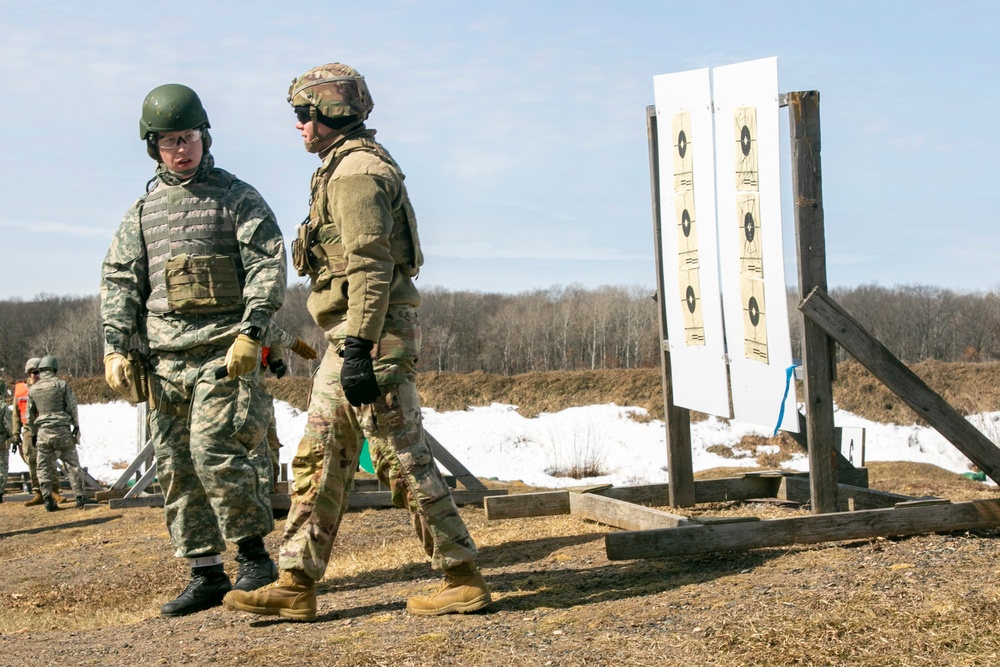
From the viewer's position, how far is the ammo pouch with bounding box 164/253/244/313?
216 inches

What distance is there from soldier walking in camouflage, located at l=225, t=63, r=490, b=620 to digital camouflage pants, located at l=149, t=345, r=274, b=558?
0.72 m

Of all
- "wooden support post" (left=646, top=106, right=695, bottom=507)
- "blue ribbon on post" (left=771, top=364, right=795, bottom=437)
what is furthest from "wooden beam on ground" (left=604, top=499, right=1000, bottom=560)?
"wooden support post" (left=646, top=106, right=695, bottom=507)

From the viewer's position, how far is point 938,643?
3.54 meters

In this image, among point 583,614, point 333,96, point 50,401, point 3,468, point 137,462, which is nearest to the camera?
point 583,614

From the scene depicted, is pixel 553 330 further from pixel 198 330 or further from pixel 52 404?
pixel 198 330

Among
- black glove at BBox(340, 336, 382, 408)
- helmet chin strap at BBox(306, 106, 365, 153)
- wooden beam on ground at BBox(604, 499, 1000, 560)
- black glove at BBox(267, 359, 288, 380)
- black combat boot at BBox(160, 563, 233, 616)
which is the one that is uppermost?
helmet chin strap at BBox(306, 106, 365, 153)

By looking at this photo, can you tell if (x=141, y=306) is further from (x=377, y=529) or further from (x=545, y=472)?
(x=545, y=472)

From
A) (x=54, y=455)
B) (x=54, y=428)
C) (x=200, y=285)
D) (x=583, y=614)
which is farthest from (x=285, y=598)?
(x=54, y=428)

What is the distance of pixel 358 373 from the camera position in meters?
Answer: 4.39

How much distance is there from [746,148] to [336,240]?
3.07m

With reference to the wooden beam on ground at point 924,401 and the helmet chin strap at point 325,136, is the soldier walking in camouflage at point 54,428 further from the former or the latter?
the wooden beam on ground at point 924,401

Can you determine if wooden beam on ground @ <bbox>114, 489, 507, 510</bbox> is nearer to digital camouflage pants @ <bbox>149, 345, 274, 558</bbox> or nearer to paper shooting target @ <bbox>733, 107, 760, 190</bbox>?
digital camouflage pants @ <bbox>149, 345, 274, 558</bbox>

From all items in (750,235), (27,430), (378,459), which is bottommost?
(378,459)

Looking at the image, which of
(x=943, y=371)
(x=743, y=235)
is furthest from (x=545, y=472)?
(x=743, y=235)
